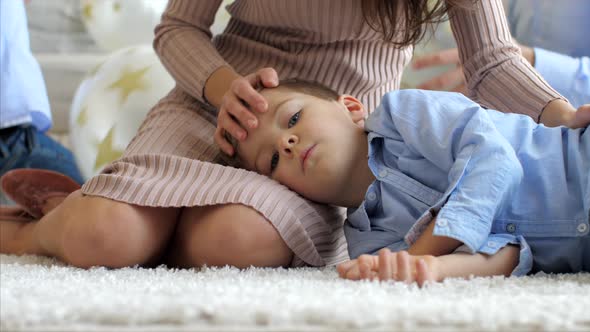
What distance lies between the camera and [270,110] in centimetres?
103

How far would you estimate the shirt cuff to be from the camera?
143cm

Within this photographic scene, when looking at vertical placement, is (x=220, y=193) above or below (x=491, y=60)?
below

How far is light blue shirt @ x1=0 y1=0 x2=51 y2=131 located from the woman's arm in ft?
2.93

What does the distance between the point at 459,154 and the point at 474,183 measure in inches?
2.3

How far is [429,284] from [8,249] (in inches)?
29.6

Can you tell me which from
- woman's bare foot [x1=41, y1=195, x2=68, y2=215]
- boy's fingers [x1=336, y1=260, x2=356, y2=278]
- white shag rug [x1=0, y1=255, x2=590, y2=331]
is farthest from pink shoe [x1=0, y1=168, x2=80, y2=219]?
boy's fingers [x1=336, y1=260, x2=356, y2=278]

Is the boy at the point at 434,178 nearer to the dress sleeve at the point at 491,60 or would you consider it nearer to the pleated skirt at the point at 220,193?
the pleated skirt at the point at 220,193

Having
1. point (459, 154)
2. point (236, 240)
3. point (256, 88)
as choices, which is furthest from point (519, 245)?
point (256, 88)

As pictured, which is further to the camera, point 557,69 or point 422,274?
point 557,69

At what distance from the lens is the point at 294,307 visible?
55 centimetres

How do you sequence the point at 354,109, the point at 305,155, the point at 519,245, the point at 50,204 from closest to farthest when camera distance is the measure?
the point at 519,245, the point at 305,155, the point at 354,109, the point at 50,204

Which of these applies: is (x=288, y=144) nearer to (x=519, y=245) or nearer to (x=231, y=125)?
(x=231, y=125)

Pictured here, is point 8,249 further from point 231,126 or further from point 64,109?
point 64,109

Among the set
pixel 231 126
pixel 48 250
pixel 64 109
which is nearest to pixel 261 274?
pixel 231 126
